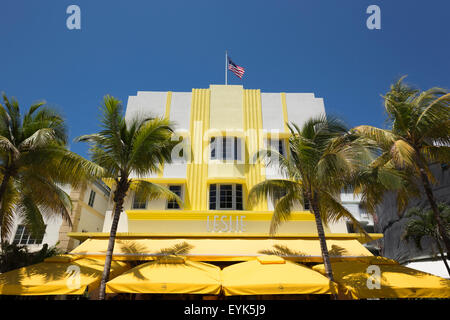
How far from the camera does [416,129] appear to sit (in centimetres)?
1039

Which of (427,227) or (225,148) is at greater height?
(225,148)

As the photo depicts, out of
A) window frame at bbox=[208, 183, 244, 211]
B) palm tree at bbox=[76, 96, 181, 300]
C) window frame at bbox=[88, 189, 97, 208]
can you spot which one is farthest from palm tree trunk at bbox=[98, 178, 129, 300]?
window frame at bbox=[88, 189, 97, 208]

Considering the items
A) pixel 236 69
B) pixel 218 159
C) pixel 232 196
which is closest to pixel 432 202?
pixel 232 196

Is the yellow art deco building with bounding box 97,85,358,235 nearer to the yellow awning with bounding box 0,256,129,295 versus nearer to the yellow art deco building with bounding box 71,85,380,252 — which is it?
the yellow art deco building with bounding box 71,85,380,252

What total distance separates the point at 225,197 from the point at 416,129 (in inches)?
386

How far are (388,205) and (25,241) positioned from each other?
35.1 m

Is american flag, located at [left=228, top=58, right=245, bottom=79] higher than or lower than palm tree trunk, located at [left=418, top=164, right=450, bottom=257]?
higher

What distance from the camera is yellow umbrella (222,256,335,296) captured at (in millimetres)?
8117

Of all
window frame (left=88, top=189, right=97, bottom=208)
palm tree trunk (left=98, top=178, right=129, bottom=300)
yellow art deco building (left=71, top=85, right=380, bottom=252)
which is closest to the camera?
palm tree trunk (left=98, top=178, right=129, bottom=300)

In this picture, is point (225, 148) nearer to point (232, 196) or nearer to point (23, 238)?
point (232, 196)

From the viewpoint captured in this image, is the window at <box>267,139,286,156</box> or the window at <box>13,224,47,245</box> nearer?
the window at <box>13,224,47,245</box>

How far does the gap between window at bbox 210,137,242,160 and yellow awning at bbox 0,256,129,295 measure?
8658mm

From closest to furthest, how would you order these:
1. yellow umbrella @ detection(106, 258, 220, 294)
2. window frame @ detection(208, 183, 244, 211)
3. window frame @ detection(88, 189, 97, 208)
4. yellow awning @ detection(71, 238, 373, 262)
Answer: yellow umbrella @ detection(106, 258, 220, 294) < yellow awning @ detection(71, 238, 373, 262) < window frame @ detection(208, 183, 244, 211) < window frame @ detection(88, 189, 97, 208)
